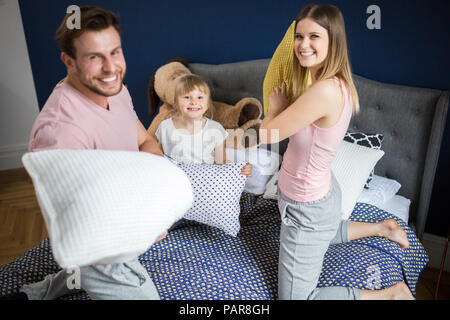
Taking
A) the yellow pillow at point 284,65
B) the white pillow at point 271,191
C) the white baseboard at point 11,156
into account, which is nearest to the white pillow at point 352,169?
the white pillow at point 271,191

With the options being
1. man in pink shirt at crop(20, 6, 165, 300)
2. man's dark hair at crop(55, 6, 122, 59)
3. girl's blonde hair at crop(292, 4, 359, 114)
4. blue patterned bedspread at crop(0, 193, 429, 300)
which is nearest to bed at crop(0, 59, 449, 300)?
blue patterned bedspread at crop(0, 193, 429, 300)

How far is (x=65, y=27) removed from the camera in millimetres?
834

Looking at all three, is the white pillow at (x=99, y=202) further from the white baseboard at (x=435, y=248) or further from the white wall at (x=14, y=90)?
the white wall at (x=14, y=90)

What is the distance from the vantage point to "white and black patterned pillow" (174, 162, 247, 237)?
167cm

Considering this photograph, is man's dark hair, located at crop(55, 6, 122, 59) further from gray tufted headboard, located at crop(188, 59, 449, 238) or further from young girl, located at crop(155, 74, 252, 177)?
gray tufted headboard, located at crop(188, 59, 449, 238)

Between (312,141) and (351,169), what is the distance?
2.27 ft

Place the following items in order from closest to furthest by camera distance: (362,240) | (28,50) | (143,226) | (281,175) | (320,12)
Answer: (143,226) → (320,12) → (281,175) → (362,240) → (28,50)

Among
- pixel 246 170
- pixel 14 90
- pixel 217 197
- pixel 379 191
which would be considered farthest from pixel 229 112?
pixel 14 90

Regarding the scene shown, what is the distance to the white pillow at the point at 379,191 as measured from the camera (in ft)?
6.19

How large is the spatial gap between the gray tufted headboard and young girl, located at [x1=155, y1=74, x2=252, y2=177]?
78cm

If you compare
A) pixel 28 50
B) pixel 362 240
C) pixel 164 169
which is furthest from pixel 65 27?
pixel 28 50

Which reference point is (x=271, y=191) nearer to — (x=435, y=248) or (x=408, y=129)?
(x=408, y=129)
